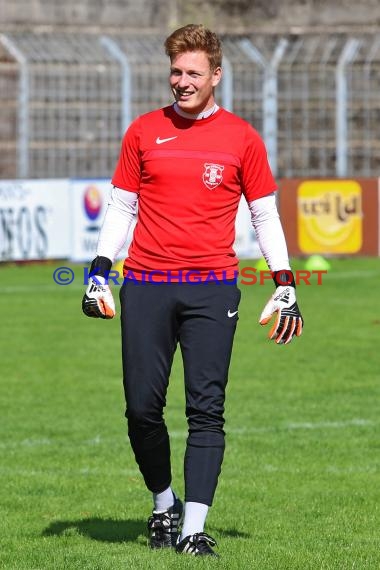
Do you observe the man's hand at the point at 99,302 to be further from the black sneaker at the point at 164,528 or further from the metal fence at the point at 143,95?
the metal fence at the point at 143,95

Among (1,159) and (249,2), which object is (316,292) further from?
(249,2)

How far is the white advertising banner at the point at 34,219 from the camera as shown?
22.6 meters

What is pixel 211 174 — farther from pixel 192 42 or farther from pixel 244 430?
pixel 244 430

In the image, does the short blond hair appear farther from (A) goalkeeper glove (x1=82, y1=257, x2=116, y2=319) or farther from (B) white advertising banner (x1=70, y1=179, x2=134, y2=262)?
(B) white advertising banner (x1=70, y1=179, x2=134, y2=262)

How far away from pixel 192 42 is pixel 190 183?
58 centimetres

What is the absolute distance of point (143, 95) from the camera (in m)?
26.4

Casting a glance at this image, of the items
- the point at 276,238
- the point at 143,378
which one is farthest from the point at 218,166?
the point at 143,378

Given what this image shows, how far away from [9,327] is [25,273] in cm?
705

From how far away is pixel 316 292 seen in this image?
1897 centimetres

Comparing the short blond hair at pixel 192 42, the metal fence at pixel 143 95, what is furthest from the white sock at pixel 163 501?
the metal fence at pixel 143 95

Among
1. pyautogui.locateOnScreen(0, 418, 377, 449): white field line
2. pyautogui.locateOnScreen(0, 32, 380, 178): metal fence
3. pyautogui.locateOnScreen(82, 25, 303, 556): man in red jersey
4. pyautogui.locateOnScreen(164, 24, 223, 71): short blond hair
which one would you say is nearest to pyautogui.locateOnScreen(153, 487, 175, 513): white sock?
pyautogui.locateOnScreen(82, 25, 303, 556): man in red jersey

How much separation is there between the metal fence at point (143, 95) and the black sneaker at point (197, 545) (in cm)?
1933

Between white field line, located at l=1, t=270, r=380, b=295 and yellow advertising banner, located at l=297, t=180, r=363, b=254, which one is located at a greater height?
yellow advertising banner, located at l=297, t=180, r=363, b=254

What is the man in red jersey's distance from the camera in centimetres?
585
